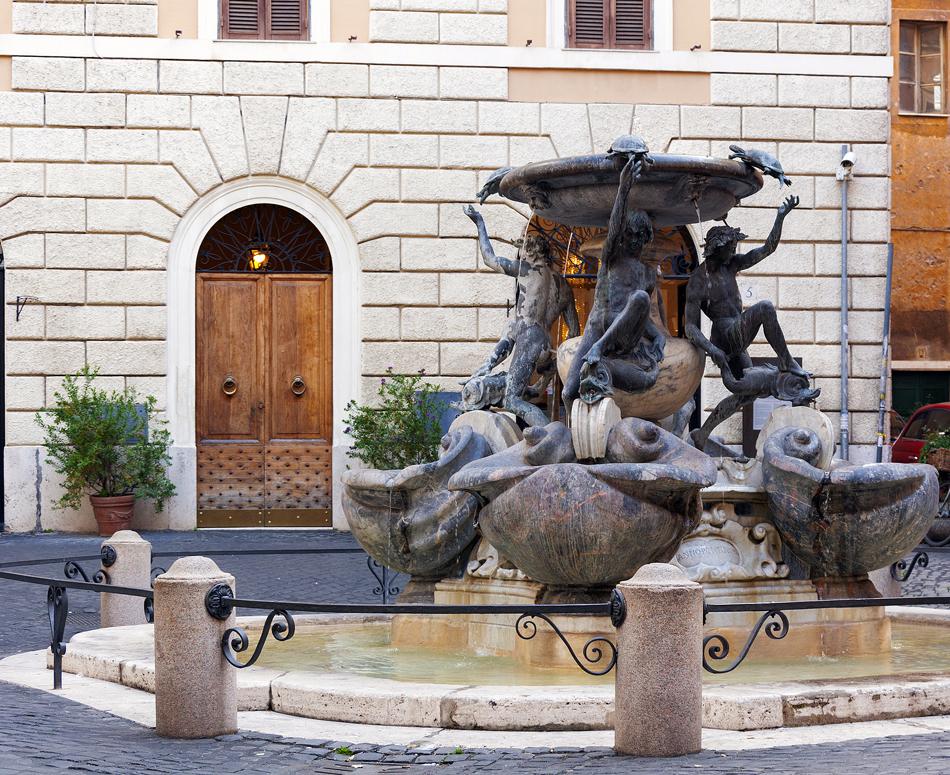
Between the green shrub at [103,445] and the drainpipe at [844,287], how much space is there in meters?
7.45

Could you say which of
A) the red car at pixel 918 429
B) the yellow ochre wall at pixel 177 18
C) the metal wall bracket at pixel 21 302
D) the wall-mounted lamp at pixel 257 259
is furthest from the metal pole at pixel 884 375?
the metal wall bracket at pixel 21 302

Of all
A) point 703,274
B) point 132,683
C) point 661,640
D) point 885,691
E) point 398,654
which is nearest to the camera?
point 661,640

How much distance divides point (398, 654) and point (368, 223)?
1053 cm

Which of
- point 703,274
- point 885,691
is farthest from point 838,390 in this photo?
point 885,691

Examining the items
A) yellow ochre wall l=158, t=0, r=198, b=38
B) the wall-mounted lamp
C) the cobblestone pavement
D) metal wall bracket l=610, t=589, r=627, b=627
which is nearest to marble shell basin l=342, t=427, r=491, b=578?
the cobblestone pavement

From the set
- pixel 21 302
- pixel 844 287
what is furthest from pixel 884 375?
pixel 21 302

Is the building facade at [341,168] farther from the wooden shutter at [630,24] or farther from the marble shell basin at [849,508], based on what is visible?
the marble shell basin at [849,508]

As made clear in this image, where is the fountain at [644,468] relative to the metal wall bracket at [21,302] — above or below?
below

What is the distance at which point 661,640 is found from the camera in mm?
5930

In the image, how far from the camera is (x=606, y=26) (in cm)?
1941

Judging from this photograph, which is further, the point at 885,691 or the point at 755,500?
the point at 755,500

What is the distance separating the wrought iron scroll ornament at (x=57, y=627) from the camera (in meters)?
→ 7.76

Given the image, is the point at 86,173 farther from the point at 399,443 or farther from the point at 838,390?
the point at 838,390

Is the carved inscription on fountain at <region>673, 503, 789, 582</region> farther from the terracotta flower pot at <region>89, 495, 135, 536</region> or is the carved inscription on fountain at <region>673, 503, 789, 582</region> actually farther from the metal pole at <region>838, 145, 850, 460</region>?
the metal pole at <region>838, 145, 850, 460</region>
